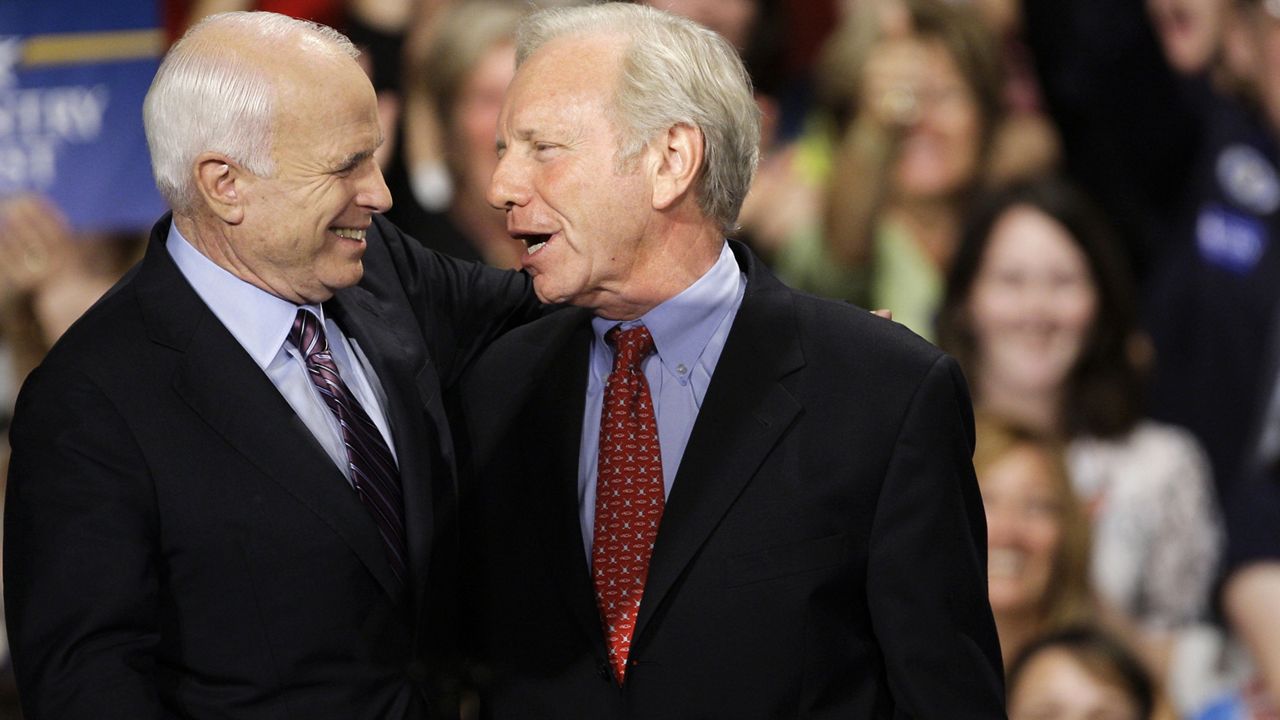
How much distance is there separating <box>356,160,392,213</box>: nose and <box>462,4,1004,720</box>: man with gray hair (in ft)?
0.53

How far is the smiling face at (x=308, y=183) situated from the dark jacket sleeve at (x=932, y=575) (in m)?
0.71

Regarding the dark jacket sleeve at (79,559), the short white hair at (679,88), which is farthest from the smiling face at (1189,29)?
the dark jacket sleeve at (79,559)

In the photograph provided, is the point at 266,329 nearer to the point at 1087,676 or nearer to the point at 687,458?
the point at 687,458

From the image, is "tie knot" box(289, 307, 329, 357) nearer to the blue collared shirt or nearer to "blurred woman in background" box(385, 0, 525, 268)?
the blue collared shirt

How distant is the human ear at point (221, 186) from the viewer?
179cm

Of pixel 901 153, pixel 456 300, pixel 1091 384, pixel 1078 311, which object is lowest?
pixel 1091 384

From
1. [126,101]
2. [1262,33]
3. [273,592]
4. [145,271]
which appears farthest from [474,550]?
[1262,33]

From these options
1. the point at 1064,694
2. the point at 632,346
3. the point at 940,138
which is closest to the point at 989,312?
the point at 940,138

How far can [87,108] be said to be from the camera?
13.4 feet

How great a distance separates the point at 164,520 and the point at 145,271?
311 millimetres

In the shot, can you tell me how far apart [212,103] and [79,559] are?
0.53 m

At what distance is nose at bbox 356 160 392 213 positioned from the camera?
6.20 ft

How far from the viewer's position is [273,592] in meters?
1.73

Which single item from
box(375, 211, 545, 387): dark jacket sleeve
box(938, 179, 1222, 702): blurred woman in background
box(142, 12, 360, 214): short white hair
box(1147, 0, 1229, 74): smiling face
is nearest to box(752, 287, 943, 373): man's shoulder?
box(375, 211, 545, 387): dark jacket sleeve
